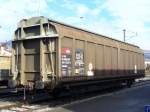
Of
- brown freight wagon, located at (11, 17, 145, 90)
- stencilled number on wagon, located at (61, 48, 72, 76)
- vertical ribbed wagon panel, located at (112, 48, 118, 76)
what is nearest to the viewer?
brown freight wagon, located at (11, 17, 145, 90)

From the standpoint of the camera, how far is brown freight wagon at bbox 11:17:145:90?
15.1 metres

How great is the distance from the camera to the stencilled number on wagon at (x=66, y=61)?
15.3 metres

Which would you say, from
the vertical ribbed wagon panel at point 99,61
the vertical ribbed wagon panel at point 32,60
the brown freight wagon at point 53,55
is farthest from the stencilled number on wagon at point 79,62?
the vertical ribbed wagon panel at point 99,61

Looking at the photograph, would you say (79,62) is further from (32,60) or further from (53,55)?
(32,60)

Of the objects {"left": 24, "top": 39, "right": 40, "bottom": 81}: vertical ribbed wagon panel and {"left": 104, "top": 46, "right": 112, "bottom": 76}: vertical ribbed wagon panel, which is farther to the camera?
{"left": 104, "top": 46, "right": 112, "bottom": 76}: vertical ribbed wagon panel

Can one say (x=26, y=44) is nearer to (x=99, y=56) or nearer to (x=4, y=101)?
(x=4, y=101)

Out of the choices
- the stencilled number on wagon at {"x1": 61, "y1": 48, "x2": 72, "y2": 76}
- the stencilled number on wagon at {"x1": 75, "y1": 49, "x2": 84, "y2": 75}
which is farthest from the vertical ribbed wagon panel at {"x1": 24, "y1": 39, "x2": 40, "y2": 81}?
the stencilled number on wagon at {"x1": 75, "y1": 49, "x2": 84, "y2": 75}

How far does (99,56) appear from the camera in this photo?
1936 centimetres

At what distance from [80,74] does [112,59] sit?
5.15 m

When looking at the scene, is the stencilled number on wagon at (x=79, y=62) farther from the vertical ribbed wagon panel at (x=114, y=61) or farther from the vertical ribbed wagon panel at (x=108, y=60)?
the vertical ribbed wagon panel at (x=114, y=61)

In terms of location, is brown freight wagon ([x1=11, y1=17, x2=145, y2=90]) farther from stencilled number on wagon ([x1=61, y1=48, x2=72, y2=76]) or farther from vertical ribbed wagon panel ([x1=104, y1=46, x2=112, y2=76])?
vertical ribbed wagon panel ([x1=104, y1=46, x2=112, y2=76])

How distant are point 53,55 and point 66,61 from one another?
69cm

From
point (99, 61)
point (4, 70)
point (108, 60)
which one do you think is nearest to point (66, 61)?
point (99, 61)

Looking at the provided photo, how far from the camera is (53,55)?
15234mm
